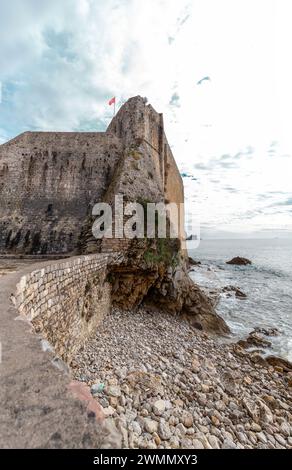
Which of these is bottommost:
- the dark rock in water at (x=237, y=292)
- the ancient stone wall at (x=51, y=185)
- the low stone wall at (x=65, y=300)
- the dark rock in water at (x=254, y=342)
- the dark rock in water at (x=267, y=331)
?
the dark rock in water at (x=237, y=292)

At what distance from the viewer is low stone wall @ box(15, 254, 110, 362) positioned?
3752mm

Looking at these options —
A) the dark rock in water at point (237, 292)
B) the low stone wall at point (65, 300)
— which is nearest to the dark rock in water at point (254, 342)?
the low stone wall at point (65, 300)

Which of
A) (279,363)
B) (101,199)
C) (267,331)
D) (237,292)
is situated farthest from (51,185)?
(237,292)

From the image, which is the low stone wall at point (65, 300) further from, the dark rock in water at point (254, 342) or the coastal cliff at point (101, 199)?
the dark rock in water at point (254, 342)

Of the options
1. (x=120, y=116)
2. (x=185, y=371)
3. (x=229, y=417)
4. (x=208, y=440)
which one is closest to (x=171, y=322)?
(x=185, y=371)

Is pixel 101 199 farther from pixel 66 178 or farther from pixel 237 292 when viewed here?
pixel 237 292

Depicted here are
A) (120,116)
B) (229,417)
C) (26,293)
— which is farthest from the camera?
(120,116)

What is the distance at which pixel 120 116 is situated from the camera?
17.0 m

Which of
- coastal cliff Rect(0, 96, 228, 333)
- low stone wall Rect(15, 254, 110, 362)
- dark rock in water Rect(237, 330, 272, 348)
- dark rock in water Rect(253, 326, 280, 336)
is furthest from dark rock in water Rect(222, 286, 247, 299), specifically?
low stone wall Rect(15, 254, 110, 362)

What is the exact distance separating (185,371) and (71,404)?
5115 millimetres

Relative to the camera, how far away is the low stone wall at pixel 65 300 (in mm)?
3752

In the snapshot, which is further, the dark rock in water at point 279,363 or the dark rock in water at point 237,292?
the dark rock in water at point 237,292

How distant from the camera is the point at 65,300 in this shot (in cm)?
514
